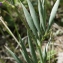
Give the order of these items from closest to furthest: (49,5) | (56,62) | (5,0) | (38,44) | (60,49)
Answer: (5,0), (38,44), (56,62), (60,49), (49,5)

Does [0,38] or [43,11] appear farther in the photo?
[0,38]

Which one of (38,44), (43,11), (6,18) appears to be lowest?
(6,18)

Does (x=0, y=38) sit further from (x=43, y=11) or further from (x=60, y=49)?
(x=43, y=11)

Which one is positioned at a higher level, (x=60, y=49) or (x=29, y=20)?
(x=29, y=20)

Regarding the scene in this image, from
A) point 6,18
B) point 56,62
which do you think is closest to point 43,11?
point 56,62

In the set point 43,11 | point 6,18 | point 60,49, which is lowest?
point 60,49

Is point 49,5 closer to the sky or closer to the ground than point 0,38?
closer to the sky

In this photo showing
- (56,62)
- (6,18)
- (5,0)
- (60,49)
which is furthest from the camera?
(6,18)

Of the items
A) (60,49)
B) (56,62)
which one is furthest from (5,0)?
(60,49)

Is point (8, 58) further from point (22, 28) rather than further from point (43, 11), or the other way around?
A: point (43, 11)
